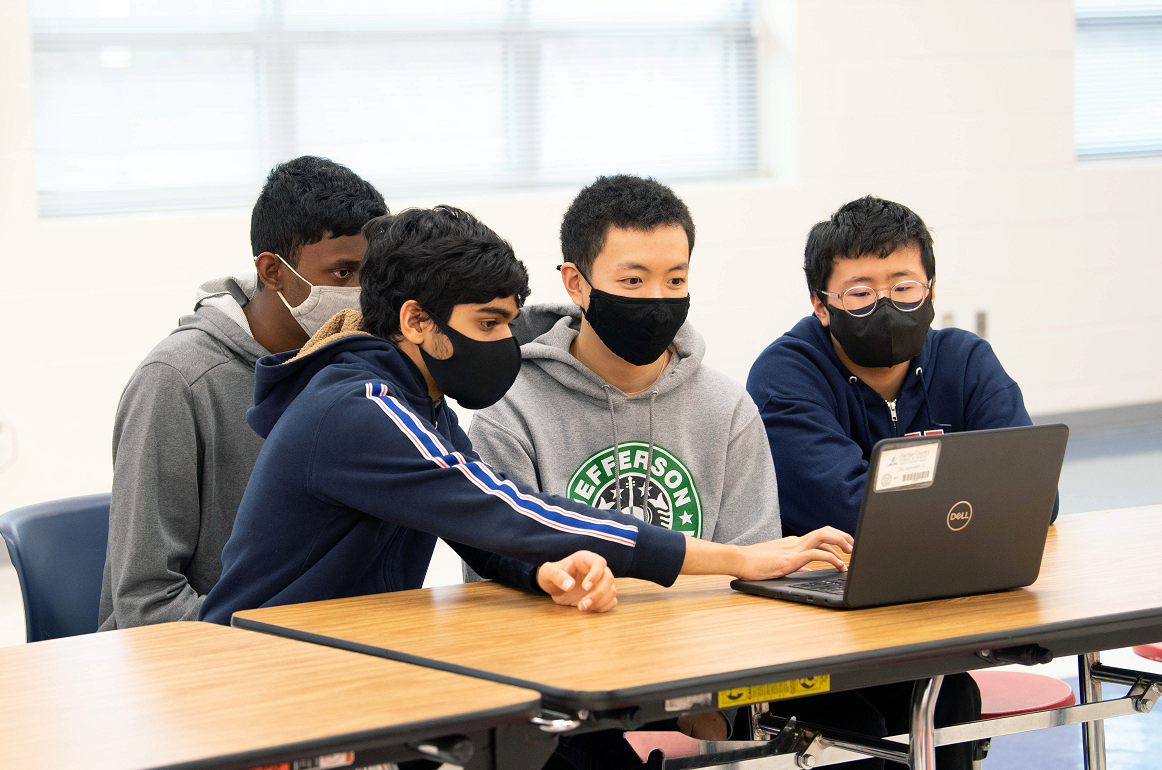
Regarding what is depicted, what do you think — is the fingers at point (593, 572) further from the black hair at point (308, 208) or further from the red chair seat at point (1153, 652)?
the red chair seat at point (1153, 652)

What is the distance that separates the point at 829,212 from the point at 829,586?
12.2 ft

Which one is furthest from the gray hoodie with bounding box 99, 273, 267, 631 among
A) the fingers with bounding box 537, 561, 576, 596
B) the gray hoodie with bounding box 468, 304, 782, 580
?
the fingers with bounding box 537, 561, 576, 596

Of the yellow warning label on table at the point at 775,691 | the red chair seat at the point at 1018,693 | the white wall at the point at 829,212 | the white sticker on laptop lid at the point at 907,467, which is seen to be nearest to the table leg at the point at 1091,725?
the red chair seat at the point at 1018,693

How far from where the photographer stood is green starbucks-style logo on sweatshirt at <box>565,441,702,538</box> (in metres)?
2.13

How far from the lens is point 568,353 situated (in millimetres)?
2195

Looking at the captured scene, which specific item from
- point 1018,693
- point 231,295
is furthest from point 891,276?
point 231,295

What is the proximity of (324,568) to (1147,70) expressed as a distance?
5.65 meters

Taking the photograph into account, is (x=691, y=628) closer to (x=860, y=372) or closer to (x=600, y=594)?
(x=600, y=594)

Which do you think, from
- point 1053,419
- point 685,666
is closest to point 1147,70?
point 1053,419

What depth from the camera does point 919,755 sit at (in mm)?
1516

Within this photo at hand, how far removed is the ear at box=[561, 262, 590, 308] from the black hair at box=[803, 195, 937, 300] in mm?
501

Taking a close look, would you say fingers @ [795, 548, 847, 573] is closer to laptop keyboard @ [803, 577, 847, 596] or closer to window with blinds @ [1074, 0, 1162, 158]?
laptop keyboard @ [803, 577, 847, 596]

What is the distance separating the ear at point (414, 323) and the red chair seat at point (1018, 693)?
106 centimetres

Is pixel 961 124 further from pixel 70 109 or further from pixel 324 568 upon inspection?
pixel 324 568
